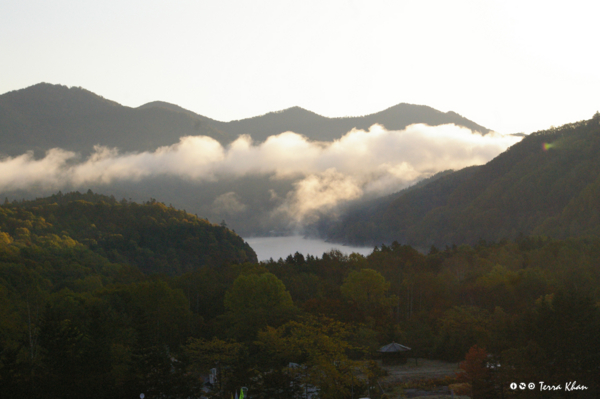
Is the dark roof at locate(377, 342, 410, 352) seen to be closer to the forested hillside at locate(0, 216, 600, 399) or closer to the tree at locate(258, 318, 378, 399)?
the forested hillside at locate(0, 216, 600, 399)

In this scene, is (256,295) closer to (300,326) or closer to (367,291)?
(367,291)

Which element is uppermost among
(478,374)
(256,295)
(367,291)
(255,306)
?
(256,295)

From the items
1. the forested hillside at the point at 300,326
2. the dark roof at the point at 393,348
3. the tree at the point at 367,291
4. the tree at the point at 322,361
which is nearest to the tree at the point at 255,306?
the forested hillside at the point at 300,326

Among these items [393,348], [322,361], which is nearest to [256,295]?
[393,348]

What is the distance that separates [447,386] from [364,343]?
1178 centimetres

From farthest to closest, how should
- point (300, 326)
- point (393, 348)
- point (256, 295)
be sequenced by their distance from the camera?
point (256, 295) → point (393, 348) → point (300, 326)

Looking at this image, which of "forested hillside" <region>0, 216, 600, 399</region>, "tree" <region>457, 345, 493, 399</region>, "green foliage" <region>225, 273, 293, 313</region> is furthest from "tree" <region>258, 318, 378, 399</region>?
"green foliage" <region>225, 273, 293, 313</region>

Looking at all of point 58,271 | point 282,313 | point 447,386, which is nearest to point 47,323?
point 282,313

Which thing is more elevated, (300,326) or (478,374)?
(300,326)

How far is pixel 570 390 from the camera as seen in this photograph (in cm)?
3991

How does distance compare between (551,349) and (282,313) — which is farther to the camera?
(282,313)

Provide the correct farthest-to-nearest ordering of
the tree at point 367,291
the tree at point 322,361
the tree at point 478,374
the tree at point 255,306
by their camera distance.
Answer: the tree at point 367,291 → the tree at point 255,306 → the tree at point 478,374 → the tree at point 322,361

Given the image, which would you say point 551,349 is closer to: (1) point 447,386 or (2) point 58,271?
(1) point 447,386

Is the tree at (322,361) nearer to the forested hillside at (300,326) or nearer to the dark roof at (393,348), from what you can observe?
the forested hillside at (300,326)
